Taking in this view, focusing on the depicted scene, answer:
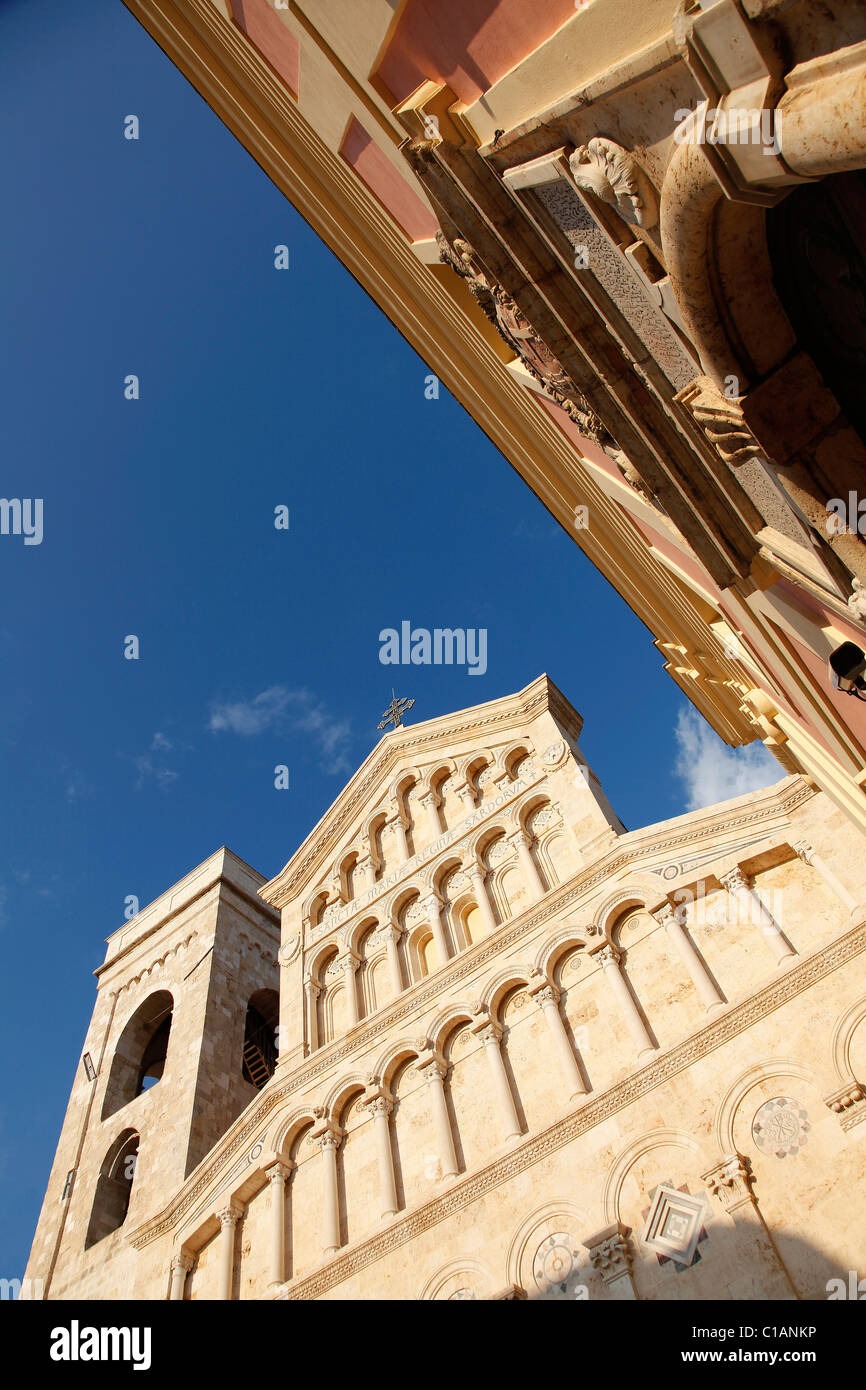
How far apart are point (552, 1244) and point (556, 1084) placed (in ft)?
6.13

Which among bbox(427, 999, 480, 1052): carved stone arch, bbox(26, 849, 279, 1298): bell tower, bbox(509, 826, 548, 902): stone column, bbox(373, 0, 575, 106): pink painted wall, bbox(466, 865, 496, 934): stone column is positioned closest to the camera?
bbox(373, 0, 575, 106): pink painted wall

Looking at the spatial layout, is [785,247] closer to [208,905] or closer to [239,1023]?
[239,1023]

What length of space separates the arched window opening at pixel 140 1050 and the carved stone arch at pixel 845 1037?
1557cm

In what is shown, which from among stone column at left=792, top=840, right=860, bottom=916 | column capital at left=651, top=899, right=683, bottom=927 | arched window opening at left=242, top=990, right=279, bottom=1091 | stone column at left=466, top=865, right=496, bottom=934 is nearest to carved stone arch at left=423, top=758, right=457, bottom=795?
stone column at left=466, top=865, right=496, bottom=934

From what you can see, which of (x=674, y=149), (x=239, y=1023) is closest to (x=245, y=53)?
(x=674, y=149)

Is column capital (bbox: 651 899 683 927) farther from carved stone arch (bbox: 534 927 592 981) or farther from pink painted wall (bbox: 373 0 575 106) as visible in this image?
pink painted wall (bbox: 373 0 575 106)

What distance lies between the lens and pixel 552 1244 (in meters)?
9.62

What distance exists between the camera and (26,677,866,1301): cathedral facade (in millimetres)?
A: 8984

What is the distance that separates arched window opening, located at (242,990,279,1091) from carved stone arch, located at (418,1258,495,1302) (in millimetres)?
10372

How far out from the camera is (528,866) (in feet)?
46.2

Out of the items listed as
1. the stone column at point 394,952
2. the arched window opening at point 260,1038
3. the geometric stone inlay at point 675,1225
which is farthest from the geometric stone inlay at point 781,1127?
the arched window opening at point 260,1038

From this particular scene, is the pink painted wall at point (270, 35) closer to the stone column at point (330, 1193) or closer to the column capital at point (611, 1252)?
the column capital at point (611, 1252)

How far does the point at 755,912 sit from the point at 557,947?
2.83 meters
